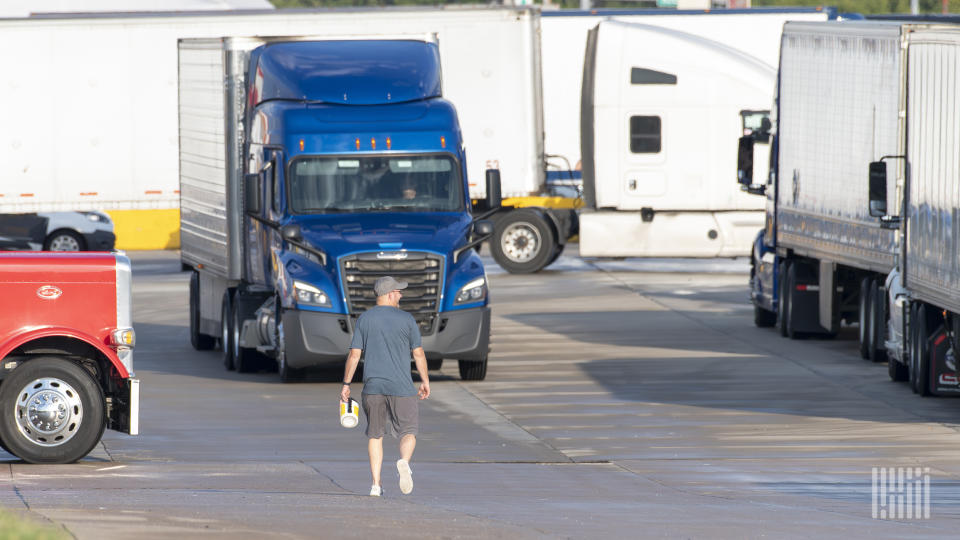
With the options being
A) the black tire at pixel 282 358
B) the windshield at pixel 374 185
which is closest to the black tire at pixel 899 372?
the windshield at pixel 374 185

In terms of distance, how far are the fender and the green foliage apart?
3936 millimetres

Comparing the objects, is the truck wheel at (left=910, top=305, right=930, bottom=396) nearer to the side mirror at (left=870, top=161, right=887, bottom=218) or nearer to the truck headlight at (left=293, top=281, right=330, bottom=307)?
the side mirror at (left=870, top=161, right=887, bottom=218)

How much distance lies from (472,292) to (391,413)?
752 centimetres

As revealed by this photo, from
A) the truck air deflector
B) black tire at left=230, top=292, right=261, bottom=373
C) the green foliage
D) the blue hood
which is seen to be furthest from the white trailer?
the green foliage

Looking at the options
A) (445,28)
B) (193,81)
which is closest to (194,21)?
(445,28)

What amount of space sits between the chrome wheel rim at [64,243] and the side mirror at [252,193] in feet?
54.4

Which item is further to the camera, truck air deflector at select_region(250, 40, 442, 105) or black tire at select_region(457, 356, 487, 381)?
truck air deflector at select_region(250, 40, 442, 105)

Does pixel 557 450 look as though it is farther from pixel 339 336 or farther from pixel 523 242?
pixel 523 242

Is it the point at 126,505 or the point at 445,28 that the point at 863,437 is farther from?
the point at 445,28

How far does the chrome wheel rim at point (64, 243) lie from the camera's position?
36.5 meters

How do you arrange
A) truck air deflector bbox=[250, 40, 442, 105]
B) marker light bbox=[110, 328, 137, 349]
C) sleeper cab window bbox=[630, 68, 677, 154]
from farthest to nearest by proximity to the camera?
sleeper cab window bbox=[630, 68, 677, 154]
truck air deflector bbox=[250, 40, 442, 105]
marker light bbox=[110, 328, 137, 349]

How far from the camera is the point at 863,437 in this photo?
16.0 m

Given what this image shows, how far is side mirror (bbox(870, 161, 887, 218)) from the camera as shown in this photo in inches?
784

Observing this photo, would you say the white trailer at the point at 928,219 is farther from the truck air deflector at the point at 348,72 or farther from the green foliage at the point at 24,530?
the green foliage at the point at 24,530
